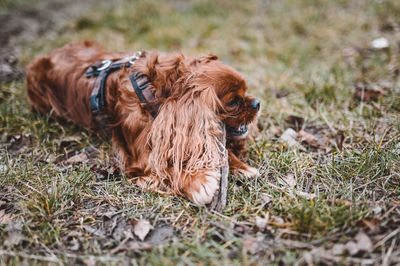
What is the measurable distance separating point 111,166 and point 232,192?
3.79 feet

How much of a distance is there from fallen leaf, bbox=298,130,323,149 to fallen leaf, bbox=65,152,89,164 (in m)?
2.05

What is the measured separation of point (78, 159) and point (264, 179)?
173 cm

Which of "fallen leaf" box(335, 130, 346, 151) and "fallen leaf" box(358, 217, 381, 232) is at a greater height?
"fallen leaf" box(358, 217, 381, 232)

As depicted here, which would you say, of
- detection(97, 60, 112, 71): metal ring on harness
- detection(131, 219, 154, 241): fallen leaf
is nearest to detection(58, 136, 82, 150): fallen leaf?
detection(97, 60, 112, 71): metal ring on harness

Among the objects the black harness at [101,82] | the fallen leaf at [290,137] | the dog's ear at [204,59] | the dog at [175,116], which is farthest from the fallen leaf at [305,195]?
the black harness at [101,82]

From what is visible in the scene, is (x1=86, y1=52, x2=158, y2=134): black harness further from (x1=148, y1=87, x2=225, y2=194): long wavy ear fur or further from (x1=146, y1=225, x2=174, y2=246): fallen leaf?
(x1=146, y1=225, x2=174, y2=246): fallen leaf

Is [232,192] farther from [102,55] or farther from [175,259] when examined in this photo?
[102,55]

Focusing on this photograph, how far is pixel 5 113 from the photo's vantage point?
3498 mm

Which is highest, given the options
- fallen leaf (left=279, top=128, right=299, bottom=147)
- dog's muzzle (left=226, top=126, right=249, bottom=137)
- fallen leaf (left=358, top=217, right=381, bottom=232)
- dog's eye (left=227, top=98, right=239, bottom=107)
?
dog's eye (left=227, top=98, right=239, bottom=107)

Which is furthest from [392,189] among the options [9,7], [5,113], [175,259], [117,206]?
[9,7]

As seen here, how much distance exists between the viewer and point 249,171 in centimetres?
259

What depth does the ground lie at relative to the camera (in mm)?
1853

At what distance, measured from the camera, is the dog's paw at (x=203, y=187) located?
2.20 metres

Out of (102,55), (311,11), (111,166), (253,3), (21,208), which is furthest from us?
(253,3)
